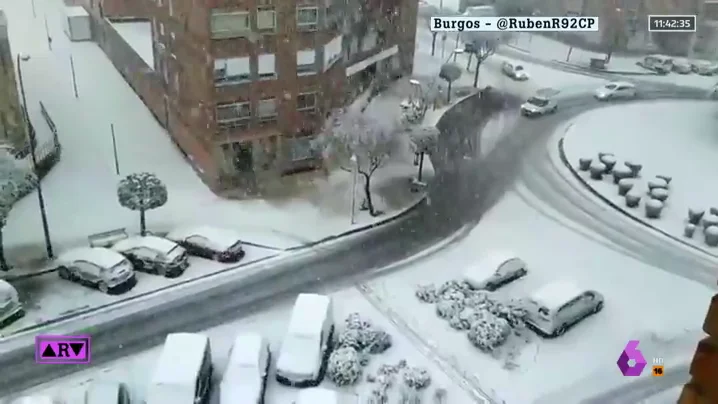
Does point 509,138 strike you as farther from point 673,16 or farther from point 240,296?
point 240,296

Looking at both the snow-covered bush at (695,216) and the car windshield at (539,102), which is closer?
the snow-covered bush at (695,216)

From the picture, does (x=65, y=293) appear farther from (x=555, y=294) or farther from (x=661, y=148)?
(x=661, y=148)

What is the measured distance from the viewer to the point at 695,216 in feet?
23.4

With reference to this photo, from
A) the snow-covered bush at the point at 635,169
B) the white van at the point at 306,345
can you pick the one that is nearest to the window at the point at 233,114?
the white van at the point at 306,345

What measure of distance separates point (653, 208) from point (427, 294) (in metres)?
2.88

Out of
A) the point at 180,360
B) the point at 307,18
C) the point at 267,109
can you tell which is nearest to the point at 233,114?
the point at 267,109

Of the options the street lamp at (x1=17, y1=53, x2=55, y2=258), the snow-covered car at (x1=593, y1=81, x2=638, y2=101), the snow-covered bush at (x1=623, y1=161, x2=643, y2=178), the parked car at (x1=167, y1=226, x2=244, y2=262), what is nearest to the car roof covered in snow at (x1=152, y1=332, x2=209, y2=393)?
the parked car at (x1=167, y1=226, x2=244, y2=262)

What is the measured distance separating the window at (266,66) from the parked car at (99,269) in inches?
88.1

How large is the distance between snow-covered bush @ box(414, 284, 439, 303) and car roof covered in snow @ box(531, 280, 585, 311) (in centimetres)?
80

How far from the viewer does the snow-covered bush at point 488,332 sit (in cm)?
543

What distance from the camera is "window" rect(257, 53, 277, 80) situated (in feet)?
22.6

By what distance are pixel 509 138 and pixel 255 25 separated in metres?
3.70

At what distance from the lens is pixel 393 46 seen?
26.2ft

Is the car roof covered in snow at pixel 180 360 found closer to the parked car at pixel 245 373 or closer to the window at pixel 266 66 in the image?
the parked car at pixel 245 373
